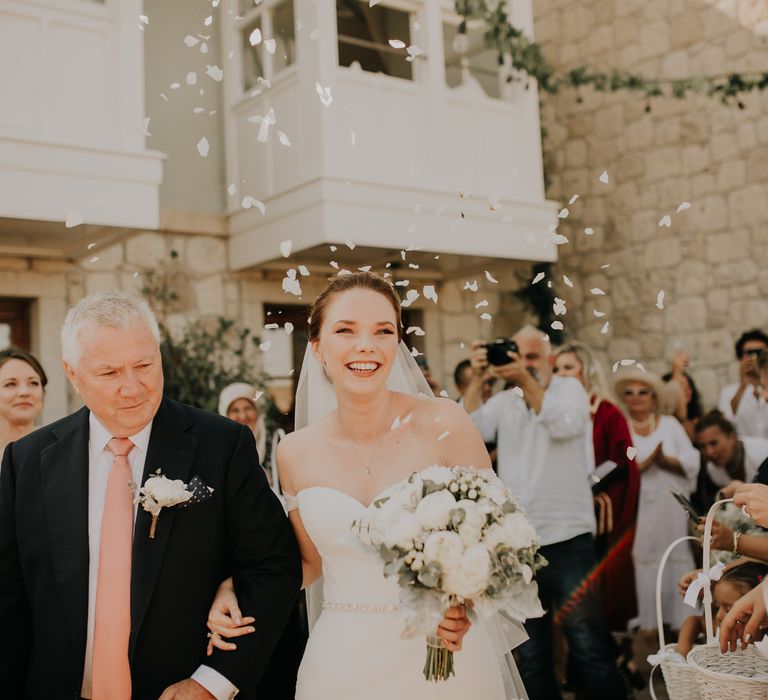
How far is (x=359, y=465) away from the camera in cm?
300

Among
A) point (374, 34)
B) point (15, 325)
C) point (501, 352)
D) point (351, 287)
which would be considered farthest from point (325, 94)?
point (351, 287)

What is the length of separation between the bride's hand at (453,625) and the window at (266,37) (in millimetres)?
7310

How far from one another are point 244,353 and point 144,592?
20.3 feet

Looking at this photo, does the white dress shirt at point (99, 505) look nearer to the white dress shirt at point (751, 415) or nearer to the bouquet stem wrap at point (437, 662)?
the bouquet stem wrap at point (437, 662)

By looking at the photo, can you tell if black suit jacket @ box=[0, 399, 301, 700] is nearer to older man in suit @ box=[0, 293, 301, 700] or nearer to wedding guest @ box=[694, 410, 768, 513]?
older man in suit @ box=[0, 293, 301, 700]

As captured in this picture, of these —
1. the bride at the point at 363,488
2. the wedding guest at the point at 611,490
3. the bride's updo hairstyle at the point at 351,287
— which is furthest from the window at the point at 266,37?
the bride at the point at 363,488

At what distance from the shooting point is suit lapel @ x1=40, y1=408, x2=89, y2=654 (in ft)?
8.12

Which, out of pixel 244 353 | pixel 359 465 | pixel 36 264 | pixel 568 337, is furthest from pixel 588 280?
pixel 359 465

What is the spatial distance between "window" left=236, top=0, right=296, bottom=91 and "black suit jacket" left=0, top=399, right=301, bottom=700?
676 centimetres

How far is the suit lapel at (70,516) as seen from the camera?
2.47 metres

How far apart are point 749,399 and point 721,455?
957mm

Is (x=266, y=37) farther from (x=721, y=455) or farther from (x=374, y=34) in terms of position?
(x=721, y=455)

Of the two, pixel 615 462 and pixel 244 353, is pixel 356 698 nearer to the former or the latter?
pixel 615 462

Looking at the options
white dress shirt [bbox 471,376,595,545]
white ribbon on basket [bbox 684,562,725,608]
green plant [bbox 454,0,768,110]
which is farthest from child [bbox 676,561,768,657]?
green plant [bbox 454,0,768,110]
